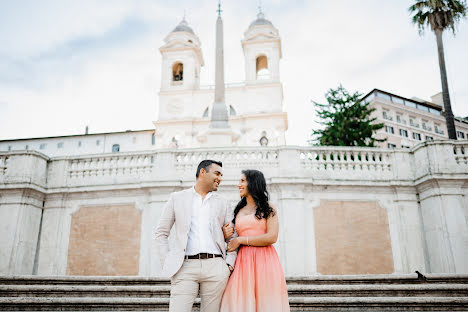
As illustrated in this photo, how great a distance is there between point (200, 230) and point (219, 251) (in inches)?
11.1

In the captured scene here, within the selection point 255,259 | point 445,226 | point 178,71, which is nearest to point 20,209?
point 255,259

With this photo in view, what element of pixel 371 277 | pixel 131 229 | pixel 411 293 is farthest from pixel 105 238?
pixel 411 293

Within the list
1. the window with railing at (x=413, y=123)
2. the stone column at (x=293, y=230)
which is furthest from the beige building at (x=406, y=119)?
the stone column at (x=293, y=230)

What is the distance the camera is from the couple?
3758 millimetres

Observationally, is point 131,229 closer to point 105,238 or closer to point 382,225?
point 105,238

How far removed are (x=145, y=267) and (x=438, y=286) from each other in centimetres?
701

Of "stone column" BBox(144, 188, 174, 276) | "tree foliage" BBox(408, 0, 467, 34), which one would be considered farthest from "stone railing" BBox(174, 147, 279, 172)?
"tree foliage" BBox(408, 0, 467, 34)

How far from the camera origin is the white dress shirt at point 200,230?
3.85m

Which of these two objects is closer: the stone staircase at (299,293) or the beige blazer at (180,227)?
the beige blazer at (180,227)

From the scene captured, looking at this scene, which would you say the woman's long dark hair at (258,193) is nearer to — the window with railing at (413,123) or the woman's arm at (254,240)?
the woman's arm at (254,240)

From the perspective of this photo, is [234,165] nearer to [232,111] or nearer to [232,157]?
[232,157]

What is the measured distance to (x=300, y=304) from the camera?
266 inches

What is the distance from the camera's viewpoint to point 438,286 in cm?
722

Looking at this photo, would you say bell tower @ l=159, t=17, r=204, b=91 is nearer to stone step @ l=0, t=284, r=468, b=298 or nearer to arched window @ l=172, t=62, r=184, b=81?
arched window @ l=172, t=62, r=184, b=81
